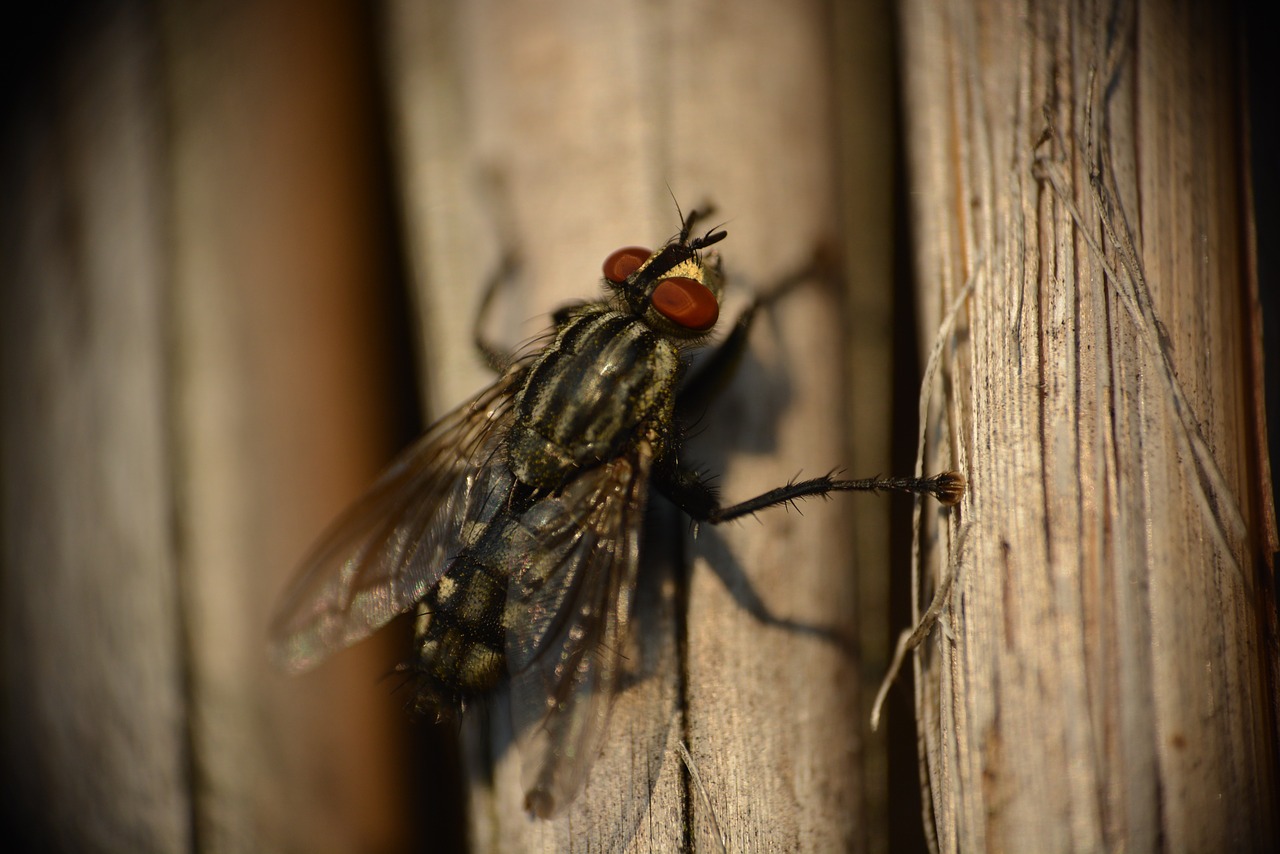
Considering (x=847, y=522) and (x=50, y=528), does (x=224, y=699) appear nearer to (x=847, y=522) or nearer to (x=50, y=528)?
(x=50, y=528)

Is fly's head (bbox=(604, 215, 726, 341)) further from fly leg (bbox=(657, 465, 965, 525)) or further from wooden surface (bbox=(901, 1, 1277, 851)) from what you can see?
wooden surface (bbox=(901, 1, 1277, 851))

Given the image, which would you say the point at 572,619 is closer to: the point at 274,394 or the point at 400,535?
the point at 400,535

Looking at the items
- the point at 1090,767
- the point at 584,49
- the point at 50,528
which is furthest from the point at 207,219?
the point at 1090,767

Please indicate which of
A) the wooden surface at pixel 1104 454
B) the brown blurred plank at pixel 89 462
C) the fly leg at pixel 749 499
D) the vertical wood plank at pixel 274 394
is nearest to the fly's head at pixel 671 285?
the fly leg at pixel 749 499

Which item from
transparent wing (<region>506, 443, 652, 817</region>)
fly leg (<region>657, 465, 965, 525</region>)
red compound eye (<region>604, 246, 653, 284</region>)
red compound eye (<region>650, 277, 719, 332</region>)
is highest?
red compound eye (<region>604, 246, 653, 284</region>)

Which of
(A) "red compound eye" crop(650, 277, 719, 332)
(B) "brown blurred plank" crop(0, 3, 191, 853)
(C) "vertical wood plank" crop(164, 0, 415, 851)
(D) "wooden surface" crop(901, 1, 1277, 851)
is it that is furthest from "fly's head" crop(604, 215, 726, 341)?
(B) "brown blurred plank" crop(0, 3, 191, 853)

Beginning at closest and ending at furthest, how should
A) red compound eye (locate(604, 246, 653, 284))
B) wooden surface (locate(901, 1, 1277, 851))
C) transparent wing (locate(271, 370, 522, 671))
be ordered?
wooden surface (locate(901, 1, 1277, 851)) → red compound eye (locate(604, 246, 653, 284)) → transparent wing (locate(271, 370, 522, 671))

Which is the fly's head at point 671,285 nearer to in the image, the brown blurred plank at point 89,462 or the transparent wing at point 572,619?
the transparent wing at point 572,619
